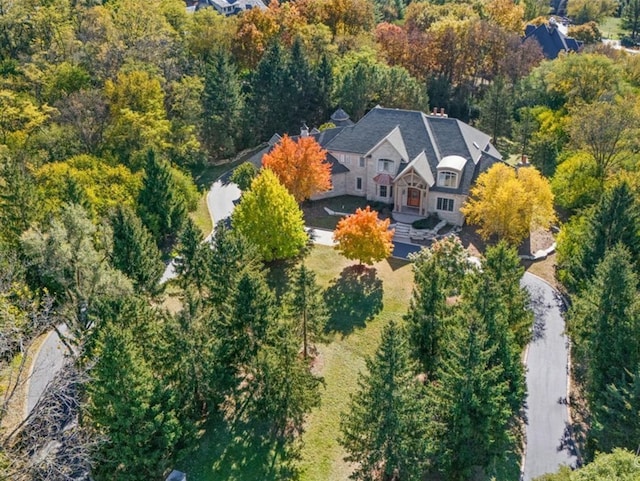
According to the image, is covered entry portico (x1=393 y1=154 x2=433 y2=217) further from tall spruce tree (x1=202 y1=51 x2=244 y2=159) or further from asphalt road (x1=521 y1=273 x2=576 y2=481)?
tall spruce tree (x1=202 y1=51 x2=244 y2=159)

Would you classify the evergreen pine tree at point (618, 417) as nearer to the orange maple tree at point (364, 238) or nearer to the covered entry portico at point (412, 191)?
the orange maple tree at point (364, 238)

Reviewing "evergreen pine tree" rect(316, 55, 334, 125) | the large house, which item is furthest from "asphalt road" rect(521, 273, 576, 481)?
"evergreen pine tree" rect(316, 55, 334, 125)

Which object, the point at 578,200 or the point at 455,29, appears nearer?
the point at 578,200

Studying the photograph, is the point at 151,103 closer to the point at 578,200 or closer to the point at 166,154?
the point at 166,154

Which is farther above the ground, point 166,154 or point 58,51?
point 58,51

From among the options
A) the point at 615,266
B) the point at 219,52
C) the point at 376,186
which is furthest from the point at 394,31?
the point at 615,266

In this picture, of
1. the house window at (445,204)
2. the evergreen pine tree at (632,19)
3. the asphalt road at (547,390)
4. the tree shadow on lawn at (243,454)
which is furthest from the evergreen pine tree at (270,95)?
the evergreen pine tree at (632,19)

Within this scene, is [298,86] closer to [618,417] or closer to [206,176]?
[206,176]
